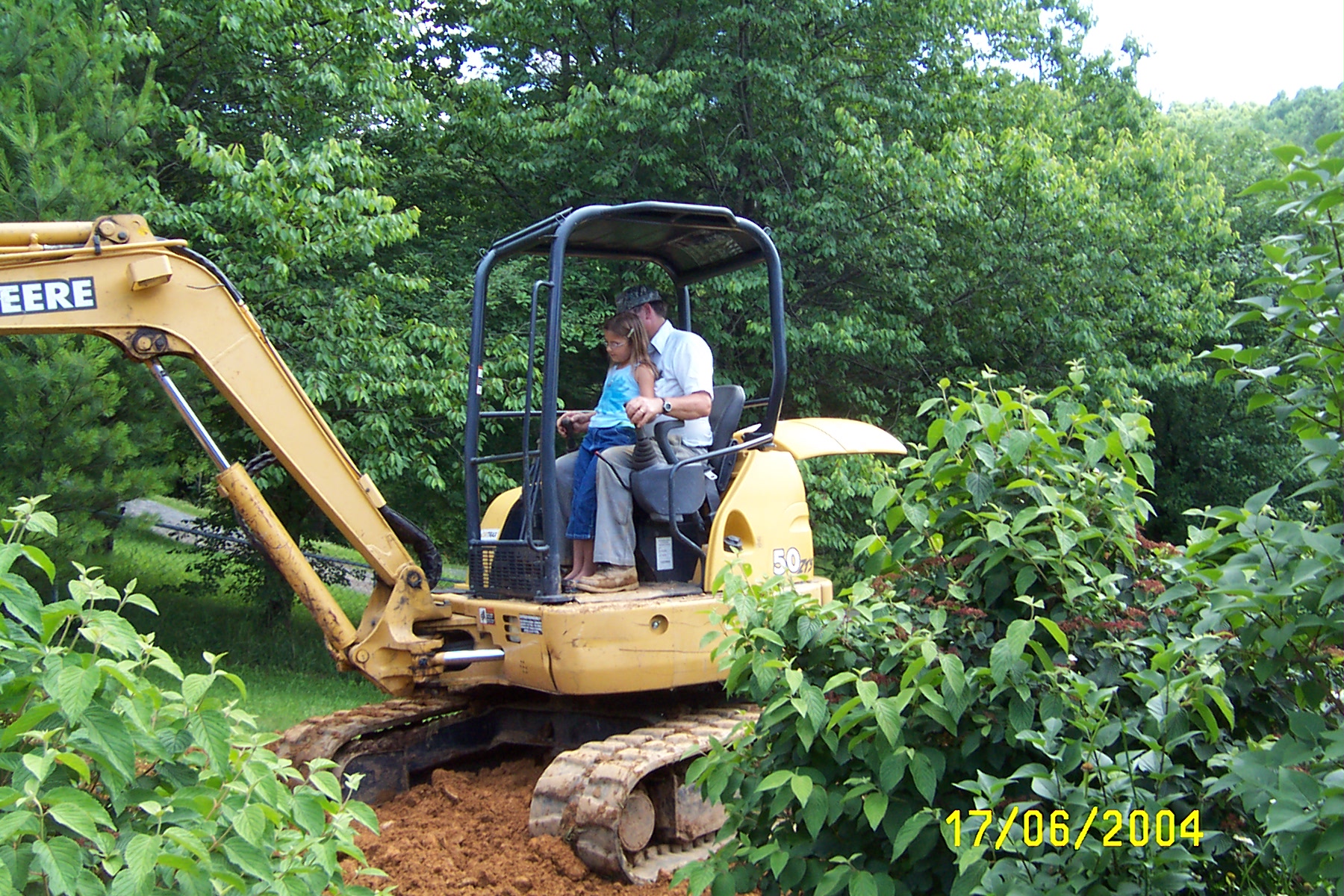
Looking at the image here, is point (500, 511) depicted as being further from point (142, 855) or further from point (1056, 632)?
point (142, 855)

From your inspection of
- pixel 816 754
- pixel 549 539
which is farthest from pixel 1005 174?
pixel 816 754

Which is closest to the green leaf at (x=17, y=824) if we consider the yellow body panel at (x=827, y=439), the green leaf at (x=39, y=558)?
the green leaf at (x=39, y=558)

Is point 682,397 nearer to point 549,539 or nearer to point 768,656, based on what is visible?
point 549,539

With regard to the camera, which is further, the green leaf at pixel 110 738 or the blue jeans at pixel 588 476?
the blue jeans at pixel 588 476

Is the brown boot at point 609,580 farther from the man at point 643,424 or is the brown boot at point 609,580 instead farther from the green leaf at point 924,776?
the green leaf at point 924,776

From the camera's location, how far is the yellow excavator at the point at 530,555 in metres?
4.89

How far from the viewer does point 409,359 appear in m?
8.90

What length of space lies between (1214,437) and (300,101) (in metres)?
17.0

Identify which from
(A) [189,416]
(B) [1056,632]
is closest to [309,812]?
(B) [1056,632]

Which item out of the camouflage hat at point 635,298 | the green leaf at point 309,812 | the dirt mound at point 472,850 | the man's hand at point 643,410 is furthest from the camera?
the camouflage hat at point 635,298

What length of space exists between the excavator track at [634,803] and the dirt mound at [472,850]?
0.10 m

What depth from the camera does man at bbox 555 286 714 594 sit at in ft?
18.0

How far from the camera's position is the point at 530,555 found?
213 inches
